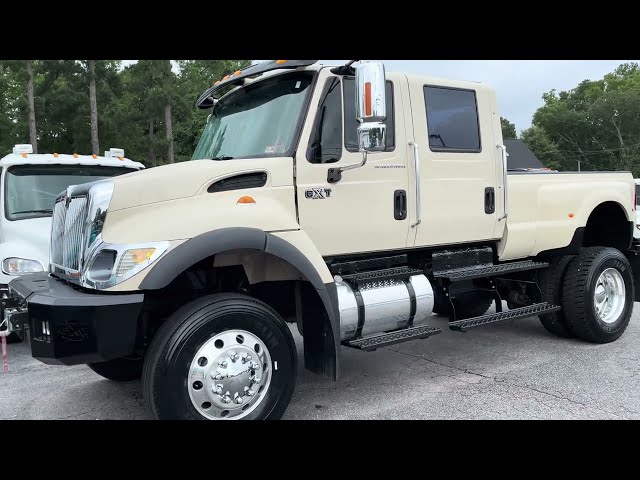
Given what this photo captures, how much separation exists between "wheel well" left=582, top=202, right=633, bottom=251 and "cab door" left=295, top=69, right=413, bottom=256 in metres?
3.10

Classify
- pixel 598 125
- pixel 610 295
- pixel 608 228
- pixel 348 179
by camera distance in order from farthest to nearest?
1. pixel 598 125
2. pixel 608 228
3. pixel 610 295
4. pixel 348 179

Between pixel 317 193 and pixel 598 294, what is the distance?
12.4 ft

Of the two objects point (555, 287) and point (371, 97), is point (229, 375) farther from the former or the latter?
point (555, 287)

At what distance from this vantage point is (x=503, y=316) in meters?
5.24

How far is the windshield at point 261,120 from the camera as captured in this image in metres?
4.14

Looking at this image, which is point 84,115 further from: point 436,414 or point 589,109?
point 589,109

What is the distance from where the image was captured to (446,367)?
17.4ft

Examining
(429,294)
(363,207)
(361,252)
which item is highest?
(363,207)

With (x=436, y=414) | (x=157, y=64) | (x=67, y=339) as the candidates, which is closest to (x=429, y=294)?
(x=436, y=414)

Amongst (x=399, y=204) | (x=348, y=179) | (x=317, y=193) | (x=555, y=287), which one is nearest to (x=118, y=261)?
(x=317, y=193)

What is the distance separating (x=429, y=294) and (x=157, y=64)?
2642 cm

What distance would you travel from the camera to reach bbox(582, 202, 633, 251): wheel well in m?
6.47

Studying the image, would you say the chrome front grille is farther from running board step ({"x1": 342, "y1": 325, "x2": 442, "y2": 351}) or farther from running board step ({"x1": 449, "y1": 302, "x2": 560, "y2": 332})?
running board step ({"x1": 449, "y1": 302, "x2": 560, "y2": 332})

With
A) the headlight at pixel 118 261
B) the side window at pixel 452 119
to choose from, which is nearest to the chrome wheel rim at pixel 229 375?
the headlight at pixel 118 261
